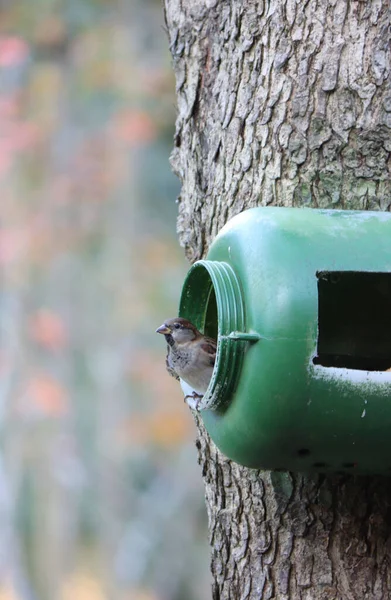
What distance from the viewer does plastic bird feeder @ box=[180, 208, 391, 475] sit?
6.48ft

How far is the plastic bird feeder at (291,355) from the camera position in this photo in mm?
1977

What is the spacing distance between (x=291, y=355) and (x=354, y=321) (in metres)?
0.61

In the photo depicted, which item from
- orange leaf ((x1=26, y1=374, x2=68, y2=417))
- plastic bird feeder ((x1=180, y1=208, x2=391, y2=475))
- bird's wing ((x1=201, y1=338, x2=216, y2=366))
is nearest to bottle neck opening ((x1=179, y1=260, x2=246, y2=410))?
plastic bird feeder ((x1=180, y1=208, x2=391, y2=475))

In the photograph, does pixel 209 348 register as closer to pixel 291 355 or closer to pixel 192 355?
pixel 192 355

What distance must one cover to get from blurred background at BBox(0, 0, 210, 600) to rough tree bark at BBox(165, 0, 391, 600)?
4864 millimetres

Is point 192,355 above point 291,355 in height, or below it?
below

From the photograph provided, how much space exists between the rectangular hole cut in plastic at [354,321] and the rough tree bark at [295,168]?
231 millimetres

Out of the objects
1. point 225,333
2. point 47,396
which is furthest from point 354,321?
point 47,396

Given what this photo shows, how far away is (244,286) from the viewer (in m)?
2.10

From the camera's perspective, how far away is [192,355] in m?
2.68

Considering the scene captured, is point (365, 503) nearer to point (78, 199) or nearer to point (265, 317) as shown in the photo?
point (265, 317)

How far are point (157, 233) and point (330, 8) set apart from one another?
18.7 ft

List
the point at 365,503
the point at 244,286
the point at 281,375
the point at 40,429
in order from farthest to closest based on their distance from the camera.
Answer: the point at 40,429 < the point at 365,503 < the point at 244,286 < the point at 281,375

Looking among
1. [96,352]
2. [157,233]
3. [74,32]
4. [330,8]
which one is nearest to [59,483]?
[96,352]
